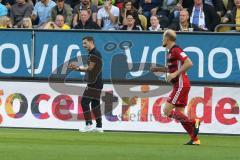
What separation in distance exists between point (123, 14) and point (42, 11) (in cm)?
260

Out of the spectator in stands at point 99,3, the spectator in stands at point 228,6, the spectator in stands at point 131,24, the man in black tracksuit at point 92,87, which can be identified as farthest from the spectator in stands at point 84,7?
the spectator in stands at point 228,6

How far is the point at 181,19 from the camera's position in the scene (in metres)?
21.2

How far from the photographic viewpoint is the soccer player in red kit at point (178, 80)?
15852 millimetres

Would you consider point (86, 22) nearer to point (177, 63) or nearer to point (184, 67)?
point (177, 63)

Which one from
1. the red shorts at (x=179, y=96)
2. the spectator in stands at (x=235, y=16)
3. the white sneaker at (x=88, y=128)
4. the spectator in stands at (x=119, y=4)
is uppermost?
the spectator in stands at (x=119, y=4)

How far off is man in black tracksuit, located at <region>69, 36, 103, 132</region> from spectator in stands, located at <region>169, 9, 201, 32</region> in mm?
2416

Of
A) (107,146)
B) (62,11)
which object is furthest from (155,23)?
(107,146)

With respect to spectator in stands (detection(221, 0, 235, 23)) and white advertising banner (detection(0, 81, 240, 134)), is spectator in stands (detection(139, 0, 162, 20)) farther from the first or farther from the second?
white advertising banner (detection(0, 81, 240, 134))

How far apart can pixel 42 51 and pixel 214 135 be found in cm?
476

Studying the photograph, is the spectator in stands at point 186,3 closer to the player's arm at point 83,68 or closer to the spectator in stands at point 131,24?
the spectator in stands at point 131,24

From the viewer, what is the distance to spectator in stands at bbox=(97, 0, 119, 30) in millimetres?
23031

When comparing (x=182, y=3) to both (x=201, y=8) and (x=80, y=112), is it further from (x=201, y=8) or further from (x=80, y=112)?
(x=80, y=112)

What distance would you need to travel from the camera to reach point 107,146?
15.0 m

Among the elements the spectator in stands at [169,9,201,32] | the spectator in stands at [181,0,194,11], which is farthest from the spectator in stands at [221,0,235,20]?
the spectator in stands at [169,9,201,32]
